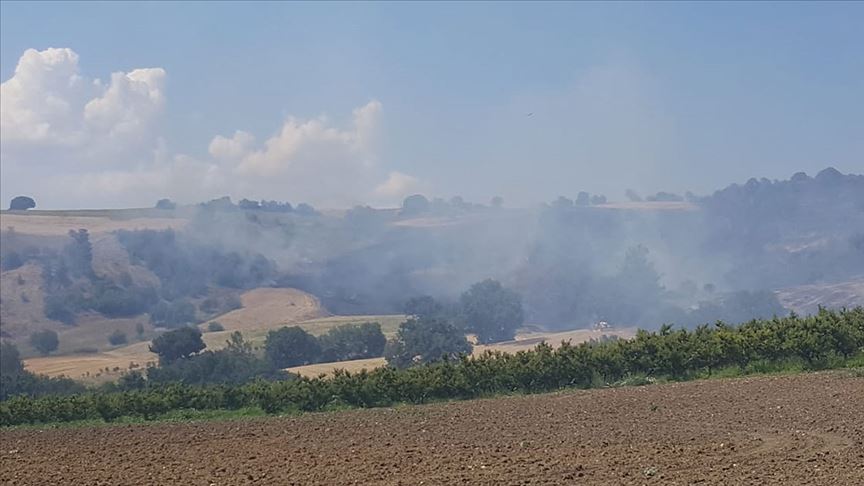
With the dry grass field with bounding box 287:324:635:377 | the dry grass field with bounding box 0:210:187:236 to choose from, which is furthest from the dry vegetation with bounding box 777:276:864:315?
the dry grass field with bounding box 0:210:187:236

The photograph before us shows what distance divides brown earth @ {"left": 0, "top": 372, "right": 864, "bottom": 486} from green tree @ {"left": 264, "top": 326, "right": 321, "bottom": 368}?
46320 mm

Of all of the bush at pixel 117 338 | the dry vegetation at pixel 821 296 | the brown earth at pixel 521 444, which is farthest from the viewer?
the bush at pixel 117 338

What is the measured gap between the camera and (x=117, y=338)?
96.6m

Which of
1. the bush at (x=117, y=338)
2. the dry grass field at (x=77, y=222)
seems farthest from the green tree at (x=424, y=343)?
the dry grass field at (x=77, y=222)

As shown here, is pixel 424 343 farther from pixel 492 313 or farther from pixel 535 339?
pixel 492 313

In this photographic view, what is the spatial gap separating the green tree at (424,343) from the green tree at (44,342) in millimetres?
31919

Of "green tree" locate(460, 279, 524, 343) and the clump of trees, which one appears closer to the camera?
the clump of trees

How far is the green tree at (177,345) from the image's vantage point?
76.8 metres

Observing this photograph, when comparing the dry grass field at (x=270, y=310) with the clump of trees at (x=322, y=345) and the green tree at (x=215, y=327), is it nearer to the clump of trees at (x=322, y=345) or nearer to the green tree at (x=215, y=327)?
the green tree at (x=215, y=327)

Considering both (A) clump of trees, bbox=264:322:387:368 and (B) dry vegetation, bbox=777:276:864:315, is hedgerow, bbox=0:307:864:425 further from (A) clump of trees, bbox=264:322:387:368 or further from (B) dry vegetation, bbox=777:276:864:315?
(B) dry vegetation, bbox=777:276:864:315

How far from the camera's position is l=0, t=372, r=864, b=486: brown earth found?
1553 centimetres

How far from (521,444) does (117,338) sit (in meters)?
83.6

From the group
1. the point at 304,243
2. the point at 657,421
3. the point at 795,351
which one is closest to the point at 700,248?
Result: the point at 304,243

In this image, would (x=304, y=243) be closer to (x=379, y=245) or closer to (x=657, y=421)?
(x=379, y=245)
